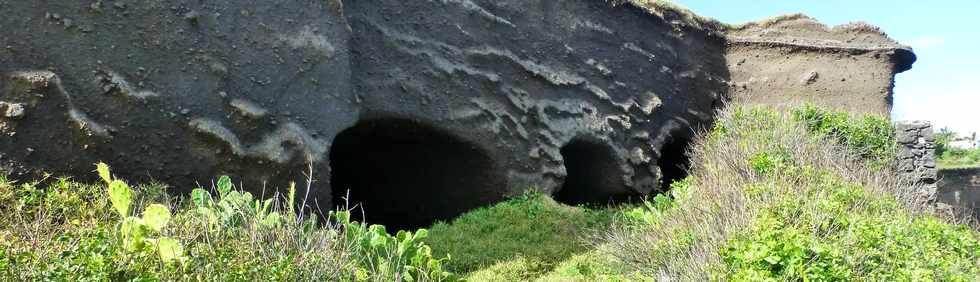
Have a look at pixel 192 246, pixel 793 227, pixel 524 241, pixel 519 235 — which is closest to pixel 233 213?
pixel 192 246

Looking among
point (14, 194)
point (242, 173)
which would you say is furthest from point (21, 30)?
point (242, 173)

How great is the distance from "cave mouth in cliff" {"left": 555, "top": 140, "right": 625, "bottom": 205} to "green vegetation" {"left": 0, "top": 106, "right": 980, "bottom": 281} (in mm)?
1889

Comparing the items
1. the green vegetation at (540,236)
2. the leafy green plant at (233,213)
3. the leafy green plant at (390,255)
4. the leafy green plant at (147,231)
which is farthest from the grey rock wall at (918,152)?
the leafy green plant at (147,231)

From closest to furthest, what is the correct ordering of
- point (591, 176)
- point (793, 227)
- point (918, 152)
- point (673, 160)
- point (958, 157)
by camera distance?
point (793, 227) < point (918, 152) < point (591, 176) < point (673, 160) < point (958, 157)

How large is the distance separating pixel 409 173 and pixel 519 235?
2.77 m

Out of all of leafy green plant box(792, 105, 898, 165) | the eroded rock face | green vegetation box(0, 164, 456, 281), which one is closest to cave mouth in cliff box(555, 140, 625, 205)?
leafy green plant box(792, 105, 898, 165)

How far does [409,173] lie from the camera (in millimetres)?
11016

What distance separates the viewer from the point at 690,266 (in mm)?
5684

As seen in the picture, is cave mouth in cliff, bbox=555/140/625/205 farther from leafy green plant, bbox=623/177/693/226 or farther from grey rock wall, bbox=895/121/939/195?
grey rock wall, bbox=895/121/939/195

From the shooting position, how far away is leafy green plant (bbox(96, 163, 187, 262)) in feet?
13.7

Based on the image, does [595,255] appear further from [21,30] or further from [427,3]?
[21,30]

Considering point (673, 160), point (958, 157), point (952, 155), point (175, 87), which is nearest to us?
point (175, 87)

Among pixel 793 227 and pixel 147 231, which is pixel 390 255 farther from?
pixel 793 227

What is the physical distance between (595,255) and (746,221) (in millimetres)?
1785
